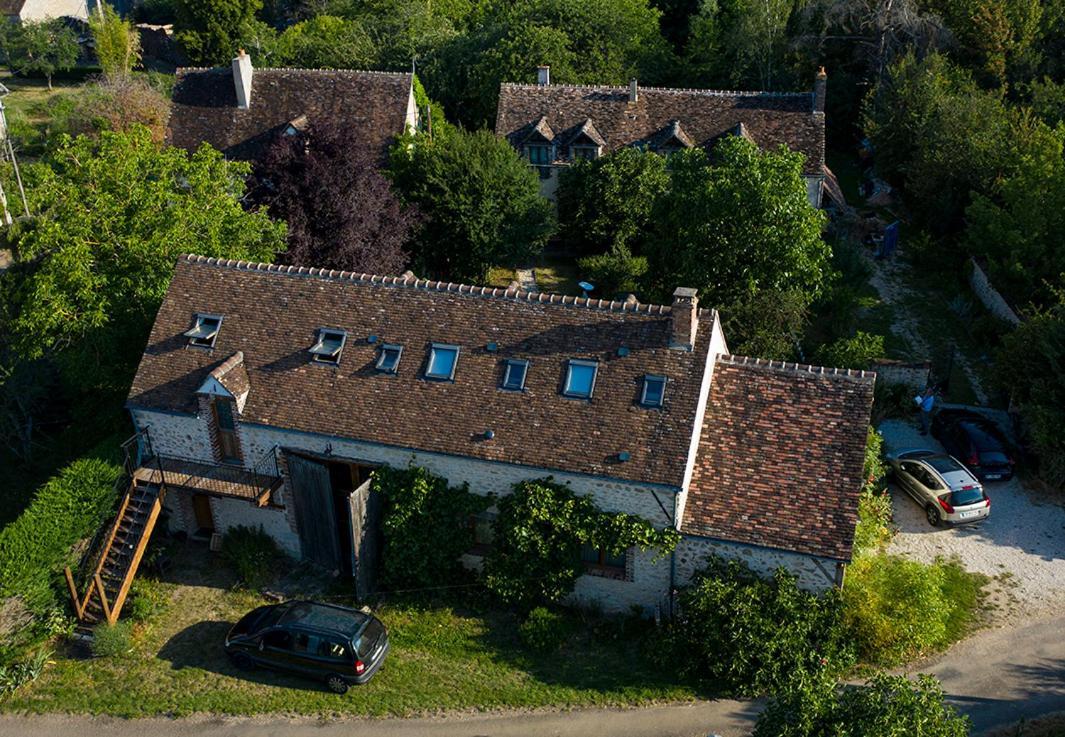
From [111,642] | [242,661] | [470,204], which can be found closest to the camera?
[242,661]

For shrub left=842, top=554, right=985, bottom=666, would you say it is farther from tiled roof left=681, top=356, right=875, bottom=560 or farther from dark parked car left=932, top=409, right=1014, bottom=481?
dark parked car left=932, top=409, right=1014, bottom=481

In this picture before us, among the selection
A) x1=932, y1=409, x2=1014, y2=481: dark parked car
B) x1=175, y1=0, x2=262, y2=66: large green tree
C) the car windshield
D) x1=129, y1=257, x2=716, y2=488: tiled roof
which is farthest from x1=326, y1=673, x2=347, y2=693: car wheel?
x1=175, y1=0, x2=262, y2=66: large green tree

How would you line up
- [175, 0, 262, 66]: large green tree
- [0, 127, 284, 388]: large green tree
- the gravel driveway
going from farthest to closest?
[175, 0, 262, 66]: large green tree → [0, 127, 284, 388]: large green tree → the gravel driveway

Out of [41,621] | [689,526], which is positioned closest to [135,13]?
[41,621]

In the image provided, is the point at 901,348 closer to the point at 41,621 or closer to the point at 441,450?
the point at 441,450

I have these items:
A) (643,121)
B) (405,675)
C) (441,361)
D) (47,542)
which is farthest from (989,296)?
(47,542)

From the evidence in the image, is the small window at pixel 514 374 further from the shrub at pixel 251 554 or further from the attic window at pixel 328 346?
the shrub at pixel 251 554

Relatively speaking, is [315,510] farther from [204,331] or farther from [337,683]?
[204,331]
